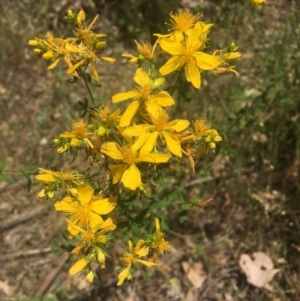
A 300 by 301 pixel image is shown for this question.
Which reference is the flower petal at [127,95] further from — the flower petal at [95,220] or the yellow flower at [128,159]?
the flower petal at [95,220]

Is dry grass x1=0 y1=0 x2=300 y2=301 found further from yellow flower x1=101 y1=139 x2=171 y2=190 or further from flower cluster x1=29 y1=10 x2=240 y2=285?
yellow flower x1=101 y1=139 x2=171 y2=190

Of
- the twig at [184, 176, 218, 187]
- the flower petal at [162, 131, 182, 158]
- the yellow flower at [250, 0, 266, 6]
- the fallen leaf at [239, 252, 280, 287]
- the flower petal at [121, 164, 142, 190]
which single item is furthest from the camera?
the twig at [184, 176, 218, 187]

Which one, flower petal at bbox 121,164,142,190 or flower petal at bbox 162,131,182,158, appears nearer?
flower petal at bbox 121,164,142,190

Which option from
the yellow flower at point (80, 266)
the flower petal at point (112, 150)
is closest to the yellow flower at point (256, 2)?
the flower petal at point (112, 150)

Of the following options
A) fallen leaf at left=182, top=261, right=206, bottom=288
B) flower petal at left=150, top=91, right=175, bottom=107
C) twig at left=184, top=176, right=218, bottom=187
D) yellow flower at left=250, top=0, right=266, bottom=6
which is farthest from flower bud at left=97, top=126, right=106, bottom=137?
fallen leaf at left=182, top=261, right=206, bottom=288

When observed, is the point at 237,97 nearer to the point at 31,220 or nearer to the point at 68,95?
the point at 68,95

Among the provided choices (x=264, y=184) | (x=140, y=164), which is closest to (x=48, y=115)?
(x=264, y=184)

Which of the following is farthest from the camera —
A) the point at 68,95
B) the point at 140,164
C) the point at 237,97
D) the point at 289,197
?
the point at 68,95

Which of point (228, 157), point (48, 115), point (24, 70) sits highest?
point (24, 70)
